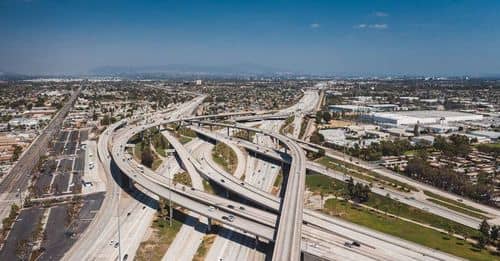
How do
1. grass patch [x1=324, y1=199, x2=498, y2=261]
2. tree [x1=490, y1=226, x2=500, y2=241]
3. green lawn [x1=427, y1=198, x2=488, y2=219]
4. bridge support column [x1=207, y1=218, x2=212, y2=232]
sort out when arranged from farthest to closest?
green lawn [x1=427, y1=198, x2=488, y2=219] → bridge support column [x1=207, y1=218, x2=212, y2=232] → tree [x1=490, y1=226, x2=500, y2=241] → grass patch [x1=324, y1=199, x2=498, y2=261]

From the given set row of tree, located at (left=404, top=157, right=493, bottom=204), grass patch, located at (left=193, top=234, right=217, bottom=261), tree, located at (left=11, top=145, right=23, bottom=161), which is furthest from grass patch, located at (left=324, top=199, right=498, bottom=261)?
tree, located at (left=11, top=145, right=23, bottom=161)

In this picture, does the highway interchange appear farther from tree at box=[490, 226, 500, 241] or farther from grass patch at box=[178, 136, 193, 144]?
grass patch at box=[178, 136, 193, 144]

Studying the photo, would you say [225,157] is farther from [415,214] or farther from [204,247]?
[204,247]

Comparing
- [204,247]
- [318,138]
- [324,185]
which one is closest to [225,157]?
[324,185]

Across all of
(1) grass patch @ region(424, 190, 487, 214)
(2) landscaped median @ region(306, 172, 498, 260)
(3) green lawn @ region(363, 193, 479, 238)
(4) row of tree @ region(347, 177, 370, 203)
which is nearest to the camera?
(2) landscaped median @ region(306, 172, 498, 260)

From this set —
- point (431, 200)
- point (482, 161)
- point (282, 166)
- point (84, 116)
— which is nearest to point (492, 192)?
point (431, 200)

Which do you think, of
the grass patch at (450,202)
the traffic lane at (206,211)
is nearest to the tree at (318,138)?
the grass patch at (450,202)

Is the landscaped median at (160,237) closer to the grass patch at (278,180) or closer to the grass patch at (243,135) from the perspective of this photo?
the grass patch at (278,180)
